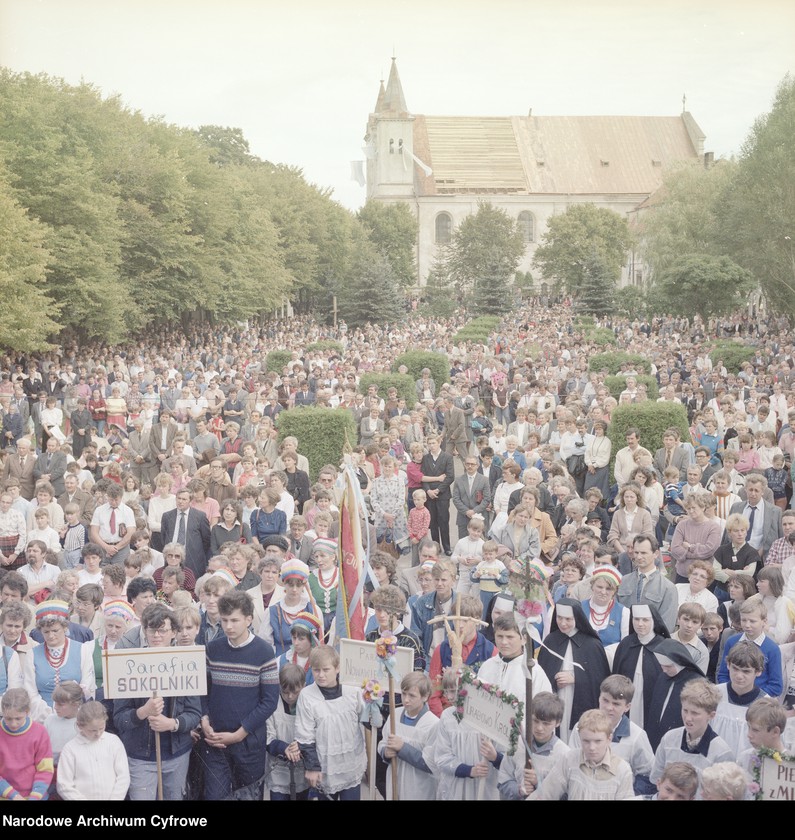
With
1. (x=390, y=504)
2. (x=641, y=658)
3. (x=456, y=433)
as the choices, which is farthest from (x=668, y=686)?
(x=456, y=433)

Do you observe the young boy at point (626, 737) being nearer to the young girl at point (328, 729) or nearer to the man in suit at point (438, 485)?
the young girl at point (328, 729)

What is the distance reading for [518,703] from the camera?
4.93 m

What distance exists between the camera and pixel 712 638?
21.4ft

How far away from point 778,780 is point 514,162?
90389 millimetres

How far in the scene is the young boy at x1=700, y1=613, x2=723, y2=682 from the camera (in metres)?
6.48

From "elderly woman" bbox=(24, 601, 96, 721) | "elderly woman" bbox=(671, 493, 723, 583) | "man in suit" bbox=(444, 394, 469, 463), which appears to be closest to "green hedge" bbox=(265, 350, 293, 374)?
"man in suit" bbox=(444, 394, 469, 463)

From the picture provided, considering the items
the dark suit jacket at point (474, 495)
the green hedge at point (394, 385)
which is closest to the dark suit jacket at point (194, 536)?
the dark suit jacket at point (474, 495)

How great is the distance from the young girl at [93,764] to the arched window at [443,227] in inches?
3339

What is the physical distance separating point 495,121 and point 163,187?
60.4m

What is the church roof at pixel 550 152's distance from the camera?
90312mm

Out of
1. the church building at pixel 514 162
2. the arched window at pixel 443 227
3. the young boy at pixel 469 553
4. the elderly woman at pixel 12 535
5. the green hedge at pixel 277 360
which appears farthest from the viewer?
the arched window at pixel 443 227

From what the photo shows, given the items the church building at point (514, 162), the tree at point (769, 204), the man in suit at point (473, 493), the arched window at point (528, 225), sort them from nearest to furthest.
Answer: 1. the man in suit at point (473, 493)
2. the tree at point (769, 204)
3. the church building at point (514, 162)
4. the arched window at point (528, 225)

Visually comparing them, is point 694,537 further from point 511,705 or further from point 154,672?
point 154,672

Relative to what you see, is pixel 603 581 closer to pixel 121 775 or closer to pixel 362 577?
pixel 362 577
